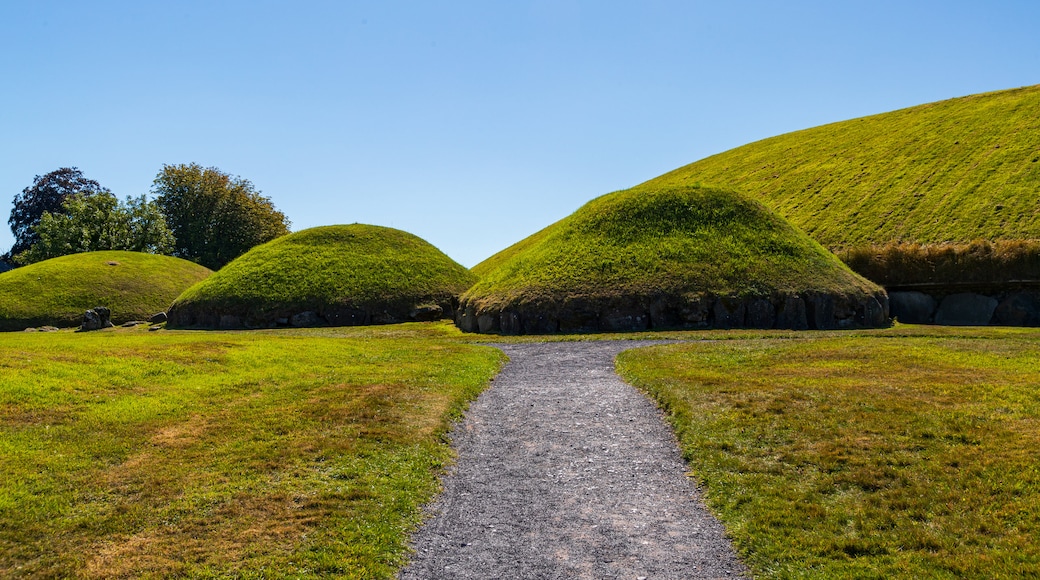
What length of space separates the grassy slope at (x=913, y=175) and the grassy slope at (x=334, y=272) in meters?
37.7

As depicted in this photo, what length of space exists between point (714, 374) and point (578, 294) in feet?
62.7

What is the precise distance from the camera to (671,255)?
4400 centimetres

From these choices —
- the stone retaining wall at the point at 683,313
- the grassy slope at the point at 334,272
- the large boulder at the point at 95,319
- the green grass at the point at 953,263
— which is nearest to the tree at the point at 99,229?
the grassy slope at the point at 334,272

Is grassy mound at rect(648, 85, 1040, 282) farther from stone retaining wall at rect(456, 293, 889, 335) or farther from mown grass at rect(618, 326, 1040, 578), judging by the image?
mown grass at rect(618, 326, 1040, 578)

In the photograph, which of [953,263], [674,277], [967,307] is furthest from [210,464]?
[953,263]

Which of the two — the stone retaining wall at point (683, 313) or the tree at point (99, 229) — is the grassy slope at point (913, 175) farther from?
the tree at point (99, 229)

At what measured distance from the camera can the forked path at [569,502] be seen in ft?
28.3

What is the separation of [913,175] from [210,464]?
260ft

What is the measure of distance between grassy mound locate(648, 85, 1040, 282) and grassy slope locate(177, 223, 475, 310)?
37.1 meters

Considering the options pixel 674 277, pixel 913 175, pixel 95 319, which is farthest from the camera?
pixel 913 175

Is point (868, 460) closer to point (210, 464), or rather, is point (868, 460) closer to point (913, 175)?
point (210, 464)

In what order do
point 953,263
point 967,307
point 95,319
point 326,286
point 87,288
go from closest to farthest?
1. point 967,307
2. point 953,263
3. point 95,319
4. point 326,286
5. point 87,288

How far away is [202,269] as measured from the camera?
81562 millimetres

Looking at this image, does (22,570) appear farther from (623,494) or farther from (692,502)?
(692,502)
